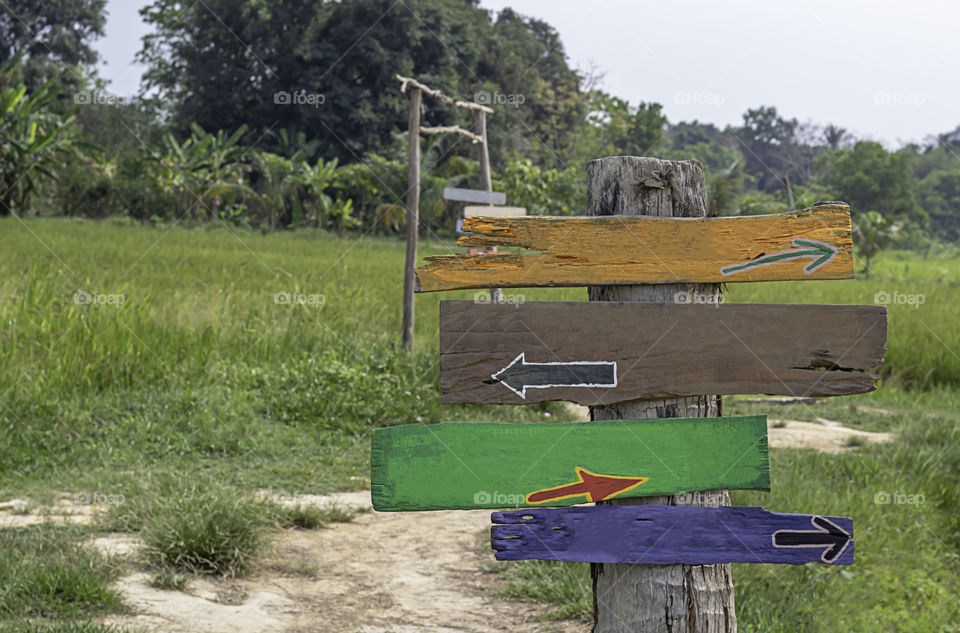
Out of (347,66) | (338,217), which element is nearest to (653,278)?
(338,217)

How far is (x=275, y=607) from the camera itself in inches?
139

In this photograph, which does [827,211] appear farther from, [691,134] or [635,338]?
[691,134]

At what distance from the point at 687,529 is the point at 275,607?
205 centimetres

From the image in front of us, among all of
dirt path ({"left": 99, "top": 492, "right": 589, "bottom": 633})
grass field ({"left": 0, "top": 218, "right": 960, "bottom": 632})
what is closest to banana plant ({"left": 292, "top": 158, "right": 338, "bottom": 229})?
grass field ({"left": 0, "top": 218, "right": 960, "bottom": 632})

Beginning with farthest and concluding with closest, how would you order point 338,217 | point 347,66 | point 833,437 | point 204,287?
point 347,66 → point 338,217 → point 204,287 → point 833,437

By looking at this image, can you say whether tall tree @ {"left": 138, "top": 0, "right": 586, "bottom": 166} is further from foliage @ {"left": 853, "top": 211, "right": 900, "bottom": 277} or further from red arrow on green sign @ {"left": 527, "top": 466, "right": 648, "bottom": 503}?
red arrow on green sign @ {"left": 527, "top": 466, "right": 648, "bottom": 503}

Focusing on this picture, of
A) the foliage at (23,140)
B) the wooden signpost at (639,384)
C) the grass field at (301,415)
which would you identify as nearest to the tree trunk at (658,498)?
the wooden signpost at (639,384)

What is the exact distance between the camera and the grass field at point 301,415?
3887mm

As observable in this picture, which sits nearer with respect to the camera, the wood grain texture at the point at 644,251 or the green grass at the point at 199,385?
the wood grain texture at the point at 644,251

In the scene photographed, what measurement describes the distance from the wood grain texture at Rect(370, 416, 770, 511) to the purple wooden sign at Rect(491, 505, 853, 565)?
0.18 ft

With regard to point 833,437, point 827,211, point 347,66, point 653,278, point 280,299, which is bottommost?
point 833,437

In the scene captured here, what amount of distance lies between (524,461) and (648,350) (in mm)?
406

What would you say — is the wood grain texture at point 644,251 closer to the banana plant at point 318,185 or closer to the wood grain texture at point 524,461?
the wood grain texture at point 524,461

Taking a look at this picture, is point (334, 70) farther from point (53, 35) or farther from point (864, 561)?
point (864, 561)
